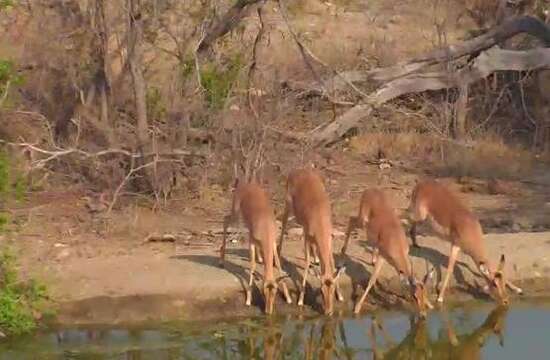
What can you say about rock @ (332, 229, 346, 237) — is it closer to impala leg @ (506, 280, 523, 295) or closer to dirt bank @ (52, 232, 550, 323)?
dirt bank @ (52, 232, 550, 323)

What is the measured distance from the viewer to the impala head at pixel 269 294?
10.2 meters

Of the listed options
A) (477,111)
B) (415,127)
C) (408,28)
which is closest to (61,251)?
(415,127)

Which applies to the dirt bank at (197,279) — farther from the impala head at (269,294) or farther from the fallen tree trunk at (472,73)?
the fallen tree trunk at (472,73)

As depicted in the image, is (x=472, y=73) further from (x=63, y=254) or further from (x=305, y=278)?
(x=63, y=254)

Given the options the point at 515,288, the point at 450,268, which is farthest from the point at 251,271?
the point at 515,288

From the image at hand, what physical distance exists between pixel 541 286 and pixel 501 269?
0.67 metres


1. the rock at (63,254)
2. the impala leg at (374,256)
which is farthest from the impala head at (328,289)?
the rock at (63,254)

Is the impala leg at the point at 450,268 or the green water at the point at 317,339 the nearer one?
the green water at the point at 317,339

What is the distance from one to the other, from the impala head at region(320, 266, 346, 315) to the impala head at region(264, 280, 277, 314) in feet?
1.36

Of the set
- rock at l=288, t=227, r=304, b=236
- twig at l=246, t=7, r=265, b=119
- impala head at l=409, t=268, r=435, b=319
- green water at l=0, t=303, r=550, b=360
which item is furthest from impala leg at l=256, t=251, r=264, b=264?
twig at l=246, t=7, r=265, b=119

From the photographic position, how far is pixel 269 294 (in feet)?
33.6

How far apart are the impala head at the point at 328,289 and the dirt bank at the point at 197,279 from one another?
28cm

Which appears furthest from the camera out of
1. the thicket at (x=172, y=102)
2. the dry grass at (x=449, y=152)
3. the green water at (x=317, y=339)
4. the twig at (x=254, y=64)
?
A: the dry grass at (x=449, y=152)

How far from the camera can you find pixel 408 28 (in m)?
21.3
